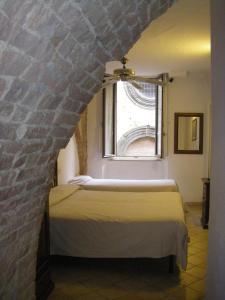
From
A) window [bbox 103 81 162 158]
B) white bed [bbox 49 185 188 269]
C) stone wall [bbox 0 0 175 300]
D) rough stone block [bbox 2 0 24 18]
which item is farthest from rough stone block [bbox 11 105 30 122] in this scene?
window [bbox 103 81 162 158]

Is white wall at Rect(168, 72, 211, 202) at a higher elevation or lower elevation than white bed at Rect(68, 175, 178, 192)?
higher

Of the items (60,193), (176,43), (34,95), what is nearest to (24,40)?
(34,95)

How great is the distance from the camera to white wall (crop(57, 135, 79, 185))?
18.2 ft

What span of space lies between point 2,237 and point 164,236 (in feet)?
5.60

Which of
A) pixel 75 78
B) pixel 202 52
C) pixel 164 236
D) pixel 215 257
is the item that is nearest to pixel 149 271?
pixel 164 236

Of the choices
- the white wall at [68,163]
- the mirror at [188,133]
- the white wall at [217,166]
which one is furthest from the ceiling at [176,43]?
the white wall at [68,163]

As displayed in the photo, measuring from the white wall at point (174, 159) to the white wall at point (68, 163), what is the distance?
2.46 feet

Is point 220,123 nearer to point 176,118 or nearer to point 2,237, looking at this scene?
point 2,237

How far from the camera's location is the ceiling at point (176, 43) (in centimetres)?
366

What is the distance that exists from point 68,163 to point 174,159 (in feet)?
7.39

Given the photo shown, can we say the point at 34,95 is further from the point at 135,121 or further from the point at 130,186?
the point at 135,121

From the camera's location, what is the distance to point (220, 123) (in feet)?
7.64

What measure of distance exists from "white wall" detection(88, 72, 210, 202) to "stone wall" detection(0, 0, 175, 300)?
4.56 m

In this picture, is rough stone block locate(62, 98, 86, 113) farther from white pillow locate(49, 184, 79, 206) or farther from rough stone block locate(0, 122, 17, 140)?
white pillow locate(49, 184, 79, 206)
